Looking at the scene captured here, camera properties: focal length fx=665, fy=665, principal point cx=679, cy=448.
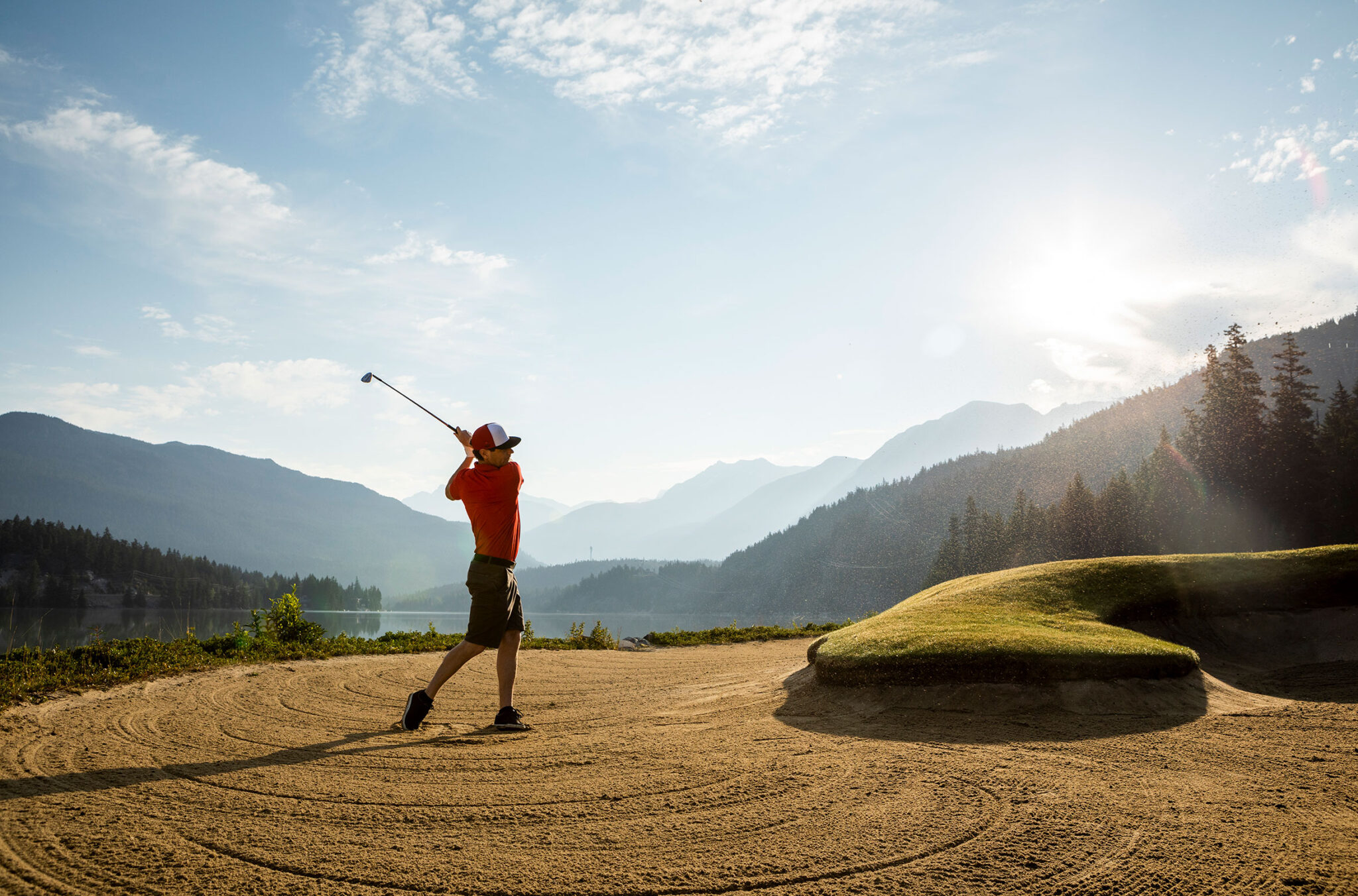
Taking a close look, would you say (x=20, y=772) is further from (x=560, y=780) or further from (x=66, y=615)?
(x=66, y=615)

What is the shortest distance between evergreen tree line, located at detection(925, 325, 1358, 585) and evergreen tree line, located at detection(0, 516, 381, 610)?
109 meters

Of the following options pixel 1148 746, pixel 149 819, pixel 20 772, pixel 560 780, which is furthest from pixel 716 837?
pixel 20 772

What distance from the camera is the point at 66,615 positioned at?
79188mm

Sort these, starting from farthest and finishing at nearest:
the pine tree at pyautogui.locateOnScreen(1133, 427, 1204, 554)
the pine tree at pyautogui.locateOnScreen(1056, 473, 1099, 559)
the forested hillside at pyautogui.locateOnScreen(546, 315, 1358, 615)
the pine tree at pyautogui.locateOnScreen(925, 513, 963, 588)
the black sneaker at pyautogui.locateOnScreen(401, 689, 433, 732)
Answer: the forested hillside at pyautogui.locateOnScreen(546, 315, 1358, 615) < the pine tree at pyautogui.locateOnScreen(925, 513, 963, 588) < the pine tree at pyautogui.locateOnScreen(1056, 473, 1099, 559) < the pine tree at pyautogui.locateOnScreen(1133, 427, 1204, 554) < the black sneaker at pyautogui.locateOnScreen(401, 689, 433, 732)

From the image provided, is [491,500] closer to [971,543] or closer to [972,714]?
[972,714]

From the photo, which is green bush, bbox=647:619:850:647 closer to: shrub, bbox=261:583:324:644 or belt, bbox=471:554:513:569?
shrub, bbox=261:583:324:644

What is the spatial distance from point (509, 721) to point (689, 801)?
285 centimetres

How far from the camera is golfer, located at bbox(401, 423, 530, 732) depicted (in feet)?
20.8

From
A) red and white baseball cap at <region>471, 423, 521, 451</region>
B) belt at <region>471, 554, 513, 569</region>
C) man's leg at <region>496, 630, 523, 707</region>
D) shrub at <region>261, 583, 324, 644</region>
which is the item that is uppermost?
red and white baseball cap at <region>471, 423, 521, 451</region>

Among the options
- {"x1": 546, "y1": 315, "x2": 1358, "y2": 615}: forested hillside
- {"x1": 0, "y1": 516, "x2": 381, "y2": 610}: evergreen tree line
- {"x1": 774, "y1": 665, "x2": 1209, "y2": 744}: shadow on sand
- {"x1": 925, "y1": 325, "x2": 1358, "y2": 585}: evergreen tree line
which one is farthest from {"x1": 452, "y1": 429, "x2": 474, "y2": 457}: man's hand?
{"x1": 546, "y1": 315, "x2": 1358, "y2": 615}: forested hillside

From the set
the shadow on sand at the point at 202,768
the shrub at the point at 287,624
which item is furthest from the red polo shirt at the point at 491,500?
the shrub at the point at 287,624

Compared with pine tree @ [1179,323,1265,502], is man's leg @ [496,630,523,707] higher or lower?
lower

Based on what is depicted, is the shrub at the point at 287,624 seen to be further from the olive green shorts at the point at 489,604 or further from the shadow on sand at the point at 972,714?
the shadow on sand at the point at 972,714

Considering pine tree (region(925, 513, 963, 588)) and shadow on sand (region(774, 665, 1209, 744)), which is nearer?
shadow on sand (region(774, 665, 1209, 744))
